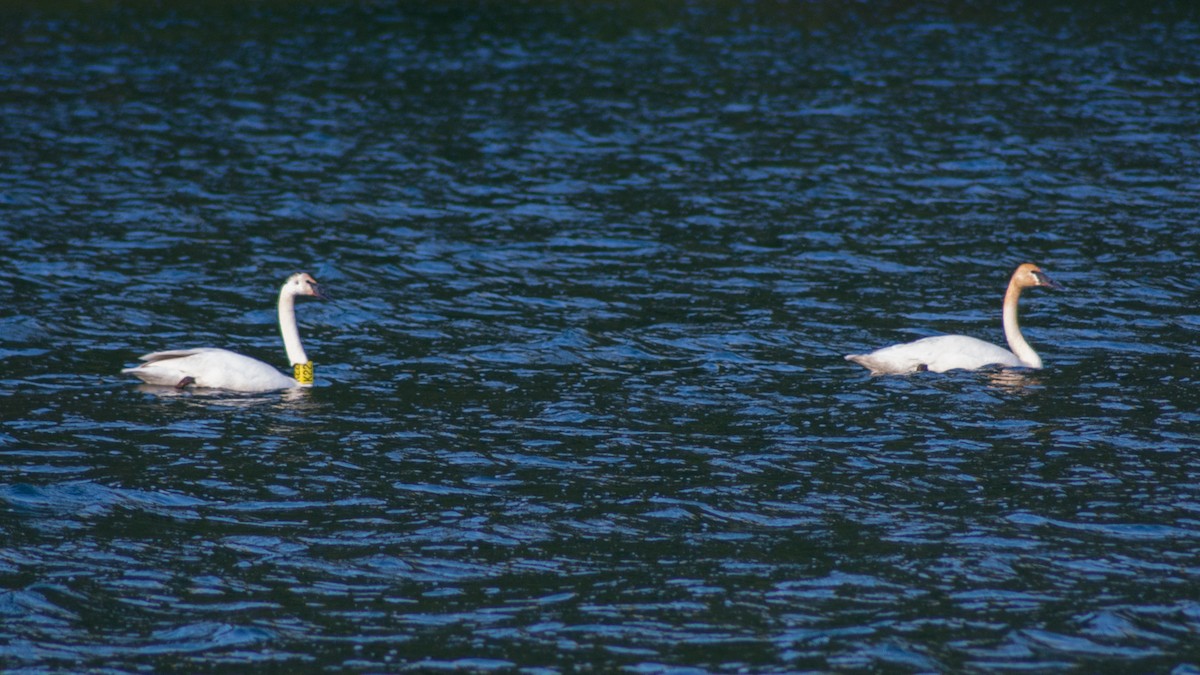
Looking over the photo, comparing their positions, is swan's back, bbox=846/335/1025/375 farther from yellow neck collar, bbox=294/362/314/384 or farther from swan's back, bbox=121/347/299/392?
swan's back, bbox=121/347/299/392

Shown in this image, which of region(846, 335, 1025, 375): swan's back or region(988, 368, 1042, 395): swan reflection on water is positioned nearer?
region(988, 368, 1042, 395): swan reflection on water

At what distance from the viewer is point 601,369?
633 inches

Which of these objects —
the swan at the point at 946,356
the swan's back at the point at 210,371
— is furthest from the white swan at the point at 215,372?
the swan at the point at 946,356

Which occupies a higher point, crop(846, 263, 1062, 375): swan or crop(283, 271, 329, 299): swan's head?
crop(283, 271, 329, 299): swan's head

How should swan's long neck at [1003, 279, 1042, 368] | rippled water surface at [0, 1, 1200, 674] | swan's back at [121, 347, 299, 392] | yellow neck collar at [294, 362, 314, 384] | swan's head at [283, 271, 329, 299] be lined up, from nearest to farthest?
rippled water surface at [0, 1, 1200, 674] → swan's back at [121, 347, 299, 392] → yellow neck collar at [294, 362, 314, 384] → swan's long neck at [1003, 279, 1042, 368] → swan's head at [283, 271, 329, 299]

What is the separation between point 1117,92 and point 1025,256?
12.3 metres

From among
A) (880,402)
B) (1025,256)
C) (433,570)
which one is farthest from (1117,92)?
(433,570)

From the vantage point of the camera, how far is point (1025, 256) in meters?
20.8

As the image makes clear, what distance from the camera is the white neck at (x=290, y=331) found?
15.9m

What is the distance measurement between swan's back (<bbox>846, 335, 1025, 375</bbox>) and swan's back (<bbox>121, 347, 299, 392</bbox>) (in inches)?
245

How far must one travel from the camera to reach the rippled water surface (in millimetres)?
9891

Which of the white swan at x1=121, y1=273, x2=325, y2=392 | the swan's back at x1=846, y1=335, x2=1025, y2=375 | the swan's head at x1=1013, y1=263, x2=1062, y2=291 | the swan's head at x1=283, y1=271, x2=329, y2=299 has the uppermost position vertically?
the swan's head at x1=1013, y1=263, x2=1062, y2=291

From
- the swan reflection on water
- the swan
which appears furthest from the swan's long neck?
the swan reflection on water

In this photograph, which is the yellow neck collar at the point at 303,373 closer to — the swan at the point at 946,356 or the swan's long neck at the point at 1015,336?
the swan at the point at 946,356
